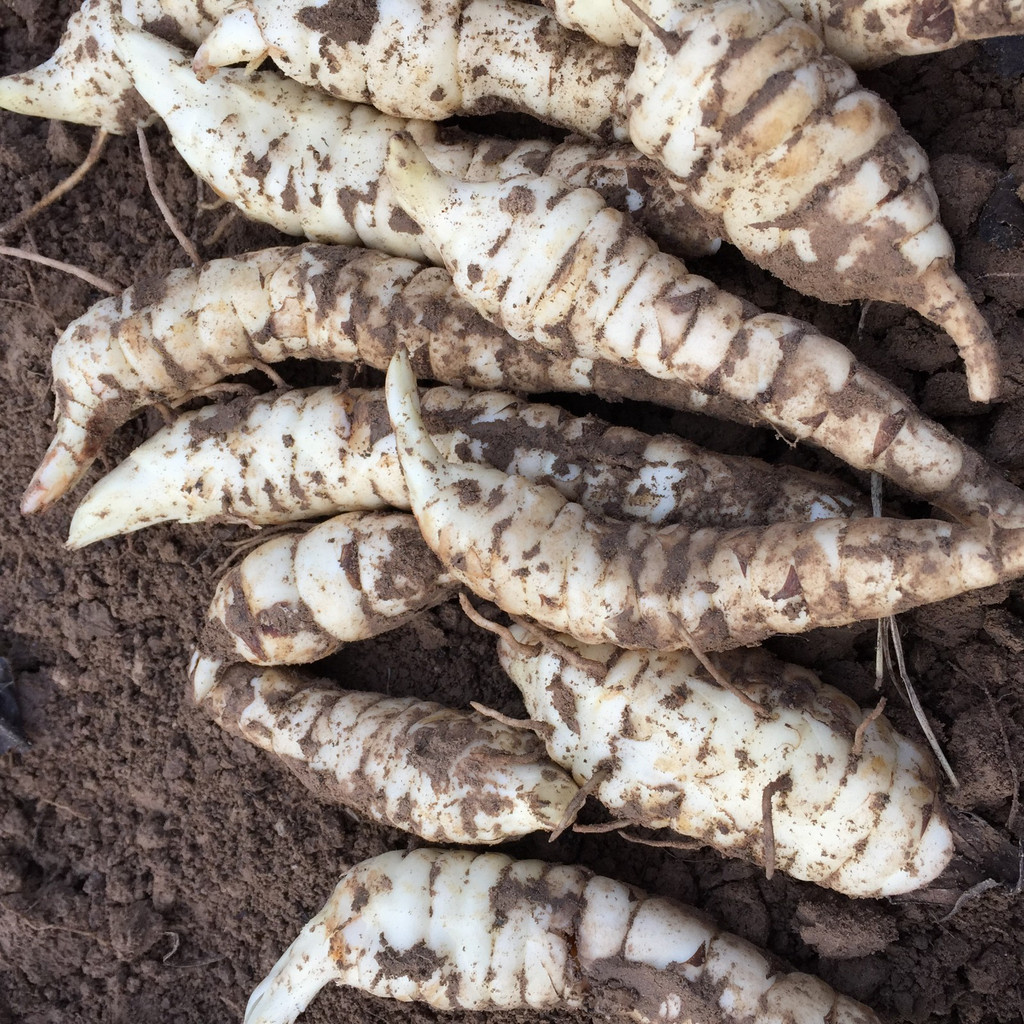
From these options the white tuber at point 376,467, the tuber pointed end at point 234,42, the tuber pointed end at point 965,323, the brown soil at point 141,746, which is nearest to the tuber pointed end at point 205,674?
the brown soil at point 141,746

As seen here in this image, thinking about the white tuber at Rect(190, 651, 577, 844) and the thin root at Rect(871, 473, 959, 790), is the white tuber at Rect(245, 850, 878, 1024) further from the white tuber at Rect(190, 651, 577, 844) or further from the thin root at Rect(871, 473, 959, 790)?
the thin root at Rect(871, 473, 959, 790)

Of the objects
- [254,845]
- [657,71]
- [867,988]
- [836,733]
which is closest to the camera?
[657,71]

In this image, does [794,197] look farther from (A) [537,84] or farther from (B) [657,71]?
(A) [537,84]

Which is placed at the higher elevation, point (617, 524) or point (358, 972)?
point (617, 524)

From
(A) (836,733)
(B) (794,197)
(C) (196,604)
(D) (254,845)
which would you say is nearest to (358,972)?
(D) (254,845)

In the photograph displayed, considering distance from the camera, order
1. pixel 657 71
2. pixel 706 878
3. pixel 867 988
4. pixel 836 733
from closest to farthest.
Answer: pixel 657 71 → pixel 836 733 → pixel 867 988 → pixel 706 878

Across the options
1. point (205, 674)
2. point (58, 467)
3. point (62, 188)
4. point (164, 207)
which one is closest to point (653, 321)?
point (164, 207)

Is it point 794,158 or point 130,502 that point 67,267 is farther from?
point 794,158
